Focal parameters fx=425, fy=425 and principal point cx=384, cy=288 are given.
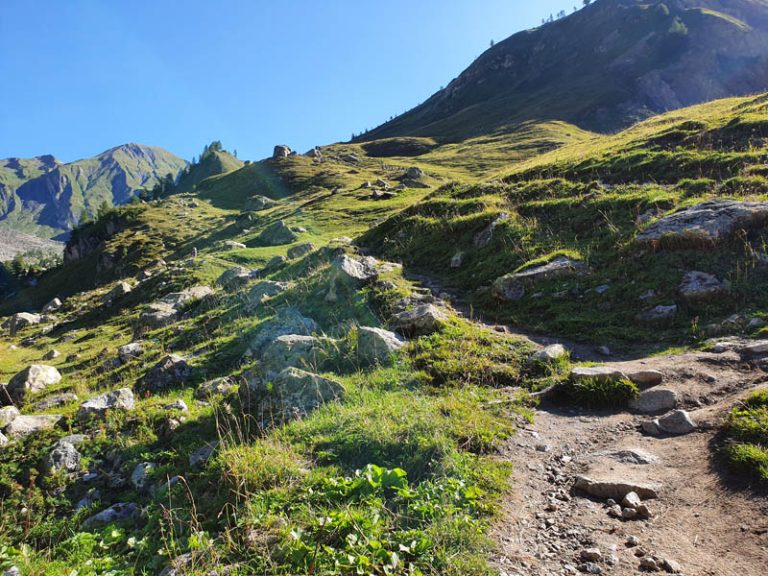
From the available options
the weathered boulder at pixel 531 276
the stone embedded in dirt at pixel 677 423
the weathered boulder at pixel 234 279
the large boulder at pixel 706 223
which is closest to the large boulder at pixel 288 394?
the stone embedded in dirt at pixel 677 423

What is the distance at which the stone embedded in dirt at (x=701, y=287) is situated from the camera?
36.3 ft

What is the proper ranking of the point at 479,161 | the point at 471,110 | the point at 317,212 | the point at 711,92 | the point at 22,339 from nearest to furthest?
the point at 22,339 → the point at 317,212 → the point at 479,161 → the point at 711,92 → the point at 471,110

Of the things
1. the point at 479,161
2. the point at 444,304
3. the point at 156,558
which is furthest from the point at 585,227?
the point at 479,161

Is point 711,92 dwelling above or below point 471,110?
below

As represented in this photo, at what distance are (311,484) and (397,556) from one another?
1.94 meters

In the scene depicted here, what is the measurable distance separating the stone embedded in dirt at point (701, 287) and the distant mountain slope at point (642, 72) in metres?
135

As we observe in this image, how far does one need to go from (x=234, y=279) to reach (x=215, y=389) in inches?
590

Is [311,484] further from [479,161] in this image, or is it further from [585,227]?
[479,161]

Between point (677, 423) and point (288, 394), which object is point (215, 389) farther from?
point (677, 423)

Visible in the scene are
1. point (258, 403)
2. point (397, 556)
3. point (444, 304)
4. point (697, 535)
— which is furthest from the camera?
point (444, 304)

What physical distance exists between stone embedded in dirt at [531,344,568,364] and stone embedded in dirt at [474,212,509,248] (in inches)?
362

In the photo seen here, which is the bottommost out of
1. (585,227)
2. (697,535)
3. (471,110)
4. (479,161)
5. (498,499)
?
(697,535)

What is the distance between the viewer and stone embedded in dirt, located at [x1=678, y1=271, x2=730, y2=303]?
11070mm

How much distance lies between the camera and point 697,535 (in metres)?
4.72
